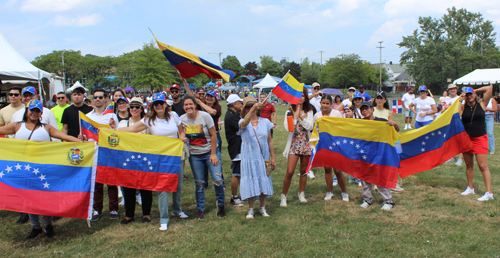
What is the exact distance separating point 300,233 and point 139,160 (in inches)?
103

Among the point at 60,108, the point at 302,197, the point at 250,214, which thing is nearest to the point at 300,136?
the point at 302,197

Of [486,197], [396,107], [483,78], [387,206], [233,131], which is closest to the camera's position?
[387,206]

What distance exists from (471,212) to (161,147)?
200 inches

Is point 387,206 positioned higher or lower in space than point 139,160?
lower

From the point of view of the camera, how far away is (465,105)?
6.47 m

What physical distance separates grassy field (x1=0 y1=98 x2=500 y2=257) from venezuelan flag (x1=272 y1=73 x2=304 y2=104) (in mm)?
1914

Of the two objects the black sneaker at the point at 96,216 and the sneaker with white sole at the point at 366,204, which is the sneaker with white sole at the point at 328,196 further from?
the black sneaker at the point at 96,216

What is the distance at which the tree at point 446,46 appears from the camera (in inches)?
2248

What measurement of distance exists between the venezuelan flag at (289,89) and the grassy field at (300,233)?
1.91 metres

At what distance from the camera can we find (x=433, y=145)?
648 cm

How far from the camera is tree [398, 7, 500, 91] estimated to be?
57094mm

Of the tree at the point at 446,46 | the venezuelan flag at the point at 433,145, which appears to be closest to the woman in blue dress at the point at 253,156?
the venezuelan flag at the point at 433,145

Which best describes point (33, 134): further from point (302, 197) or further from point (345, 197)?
point (345, 197)

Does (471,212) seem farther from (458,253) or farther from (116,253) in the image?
(116,253)
